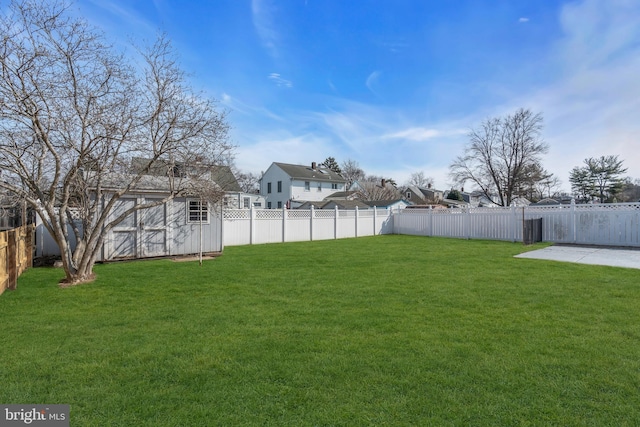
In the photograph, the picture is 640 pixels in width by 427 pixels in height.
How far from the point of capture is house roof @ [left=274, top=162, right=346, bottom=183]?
32906 millimetres

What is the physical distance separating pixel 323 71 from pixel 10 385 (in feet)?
43.1

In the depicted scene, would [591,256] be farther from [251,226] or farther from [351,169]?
[351,169]

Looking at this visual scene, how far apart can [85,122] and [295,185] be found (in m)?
26.6

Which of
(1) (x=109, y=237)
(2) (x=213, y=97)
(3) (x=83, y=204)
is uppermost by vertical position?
(2) (x=213, y=97)

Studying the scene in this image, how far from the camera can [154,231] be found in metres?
9.93

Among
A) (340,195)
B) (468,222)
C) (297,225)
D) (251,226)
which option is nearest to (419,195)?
(340,195)

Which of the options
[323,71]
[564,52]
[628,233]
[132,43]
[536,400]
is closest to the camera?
[536,400]

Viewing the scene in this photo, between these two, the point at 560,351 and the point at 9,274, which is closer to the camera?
the point at 560,351

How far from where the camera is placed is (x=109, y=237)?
362 inches

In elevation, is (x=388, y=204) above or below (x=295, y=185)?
below

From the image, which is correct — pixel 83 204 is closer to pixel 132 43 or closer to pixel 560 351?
pixel 132 43

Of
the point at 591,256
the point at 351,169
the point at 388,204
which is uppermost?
the point at 351,169

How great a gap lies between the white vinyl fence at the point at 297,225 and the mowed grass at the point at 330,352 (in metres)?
7.65

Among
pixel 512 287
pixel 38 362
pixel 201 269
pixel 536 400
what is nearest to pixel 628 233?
pixel 512 287
